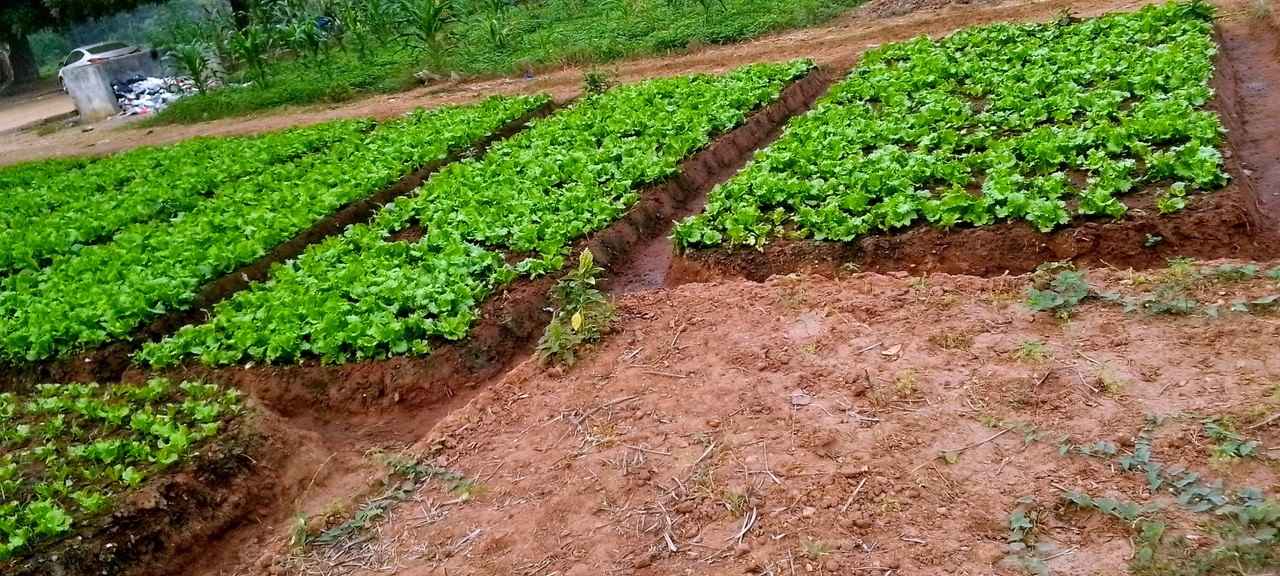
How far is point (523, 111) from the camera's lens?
14867 millimetres

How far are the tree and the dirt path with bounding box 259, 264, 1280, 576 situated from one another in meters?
25.9

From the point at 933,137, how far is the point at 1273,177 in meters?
3.01

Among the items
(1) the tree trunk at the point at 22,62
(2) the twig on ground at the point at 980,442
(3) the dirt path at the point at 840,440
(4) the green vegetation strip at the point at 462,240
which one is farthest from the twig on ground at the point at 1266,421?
(1) the tree trunk at the point at 22,62

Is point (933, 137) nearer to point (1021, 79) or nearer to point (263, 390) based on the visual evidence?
point (1021, 79)

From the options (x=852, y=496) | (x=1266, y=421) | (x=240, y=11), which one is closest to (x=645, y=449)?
(x=852, y=496)

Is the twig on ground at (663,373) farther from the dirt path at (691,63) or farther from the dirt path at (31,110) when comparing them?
the dirt path at (31,110)

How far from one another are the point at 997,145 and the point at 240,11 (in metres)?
24.1

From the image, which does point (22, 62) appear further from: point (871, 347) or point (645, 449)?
point (871, 347)

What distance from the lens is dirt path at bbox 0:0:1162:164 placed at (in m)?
16.7

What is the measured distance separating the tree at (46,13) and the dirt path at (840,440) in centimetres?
2588

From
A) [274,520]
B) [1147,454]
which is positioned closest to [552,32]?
[274,520]

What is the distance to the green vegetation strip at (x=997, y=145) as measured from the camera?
7555 millimetres

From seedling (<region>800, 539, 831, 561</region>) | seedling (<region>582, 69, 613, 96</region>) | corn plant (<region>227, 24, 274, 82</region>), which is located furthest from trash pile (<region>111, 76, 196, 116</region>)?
seedling (<region>800, 539, 831, 561</region>)

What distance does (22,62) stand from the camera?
111ft
